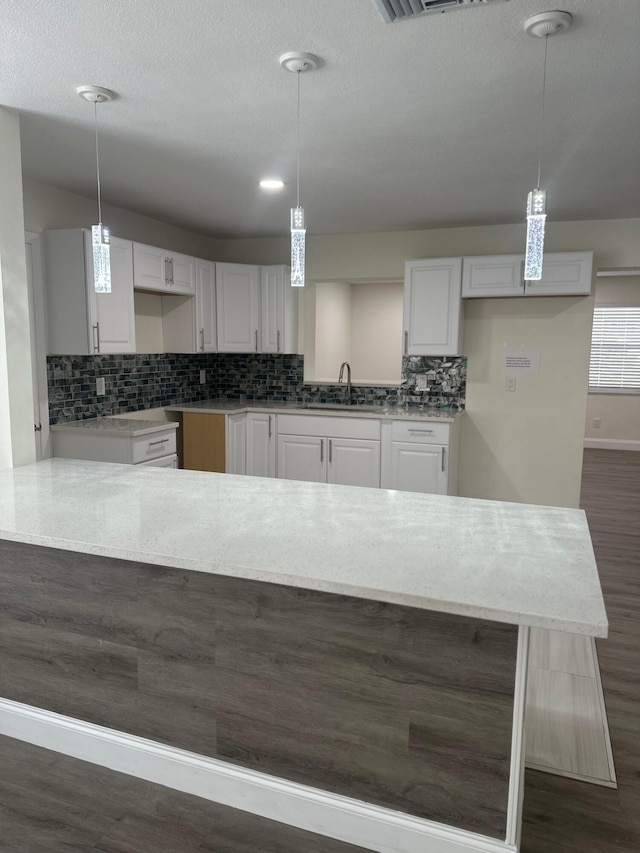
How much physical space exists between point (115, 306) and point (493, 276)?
2.73 meters

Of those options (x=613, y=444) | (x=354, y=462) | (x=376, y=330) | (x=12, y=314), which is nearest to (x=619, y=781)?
(x=12, y=314)

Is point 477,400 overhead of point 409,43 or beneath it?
beneath

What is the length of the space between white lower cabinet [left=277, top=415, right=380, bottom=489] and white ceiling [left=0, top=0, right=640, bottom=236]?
1722 millimetres

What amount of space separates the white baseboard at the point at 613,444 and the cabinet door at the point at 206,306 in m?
5.87

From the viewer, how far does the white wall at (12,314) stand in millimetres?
2592

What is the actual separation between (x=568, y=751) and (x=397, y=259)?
3939 millimetres

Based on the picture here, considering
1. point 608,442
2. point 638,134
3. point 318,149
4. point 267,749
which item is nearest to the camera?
point 267,749

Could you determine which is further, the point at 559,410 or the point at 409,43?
the point at 559,410

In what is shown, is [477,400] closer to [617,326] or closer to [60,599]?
[60,599]

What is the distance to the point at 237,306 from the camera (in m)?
5.26

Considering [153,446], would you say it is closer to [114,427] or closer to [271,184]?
[114,427]

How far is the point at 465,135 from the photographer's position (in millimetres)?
2811

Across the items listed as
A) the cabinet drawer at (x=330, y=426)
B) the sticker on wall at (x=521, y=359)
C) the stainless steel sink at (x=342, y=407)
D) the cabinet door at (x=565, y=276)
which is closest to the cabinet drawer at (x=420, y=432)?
the cabinet drawer at (x=330, y=426)

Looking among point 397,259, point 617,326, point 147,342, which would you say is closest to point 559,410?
point 397,259
